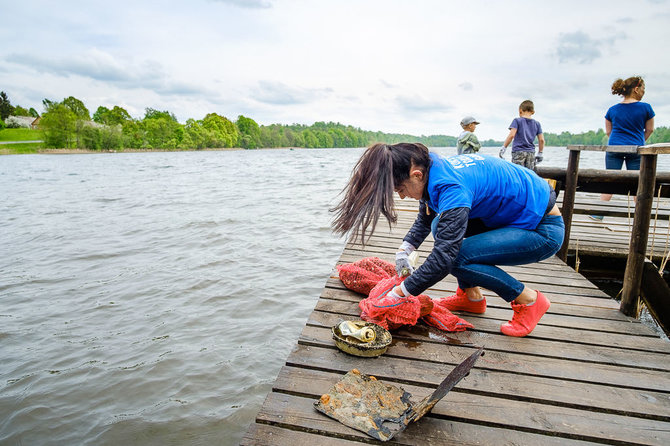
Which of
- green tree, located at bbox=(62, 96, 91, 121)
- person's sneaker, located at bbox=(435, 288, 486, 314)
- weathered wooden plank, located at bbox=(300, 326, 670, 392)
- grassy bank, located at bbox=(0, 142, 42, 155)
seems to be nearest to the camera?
weathered wooden plank, located at bbox=(300, 326, 670, 392)

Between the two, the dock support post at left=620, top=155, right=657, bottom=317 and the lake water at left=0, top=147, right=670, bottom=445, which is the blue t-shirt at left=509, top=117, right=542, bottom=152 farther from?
the dock support post at left=620, top=155, right=657, bottom=317

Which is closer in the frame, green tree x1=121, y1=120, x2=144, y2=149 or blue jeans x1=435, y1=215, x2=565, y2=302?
blue jeans x1=435, y1=215, x2=565, y2=302

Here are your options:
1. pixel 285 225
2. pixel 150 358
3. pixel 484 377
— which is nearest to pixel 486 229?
pixel 484 377

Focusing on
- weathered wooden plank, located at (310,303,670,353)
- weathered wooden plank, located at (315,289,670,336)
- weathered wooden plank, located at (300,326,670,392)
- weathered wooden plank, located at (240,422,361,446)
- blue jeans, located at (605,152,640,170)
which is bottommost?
weathered wooden plank, located at (240,422,361,446)

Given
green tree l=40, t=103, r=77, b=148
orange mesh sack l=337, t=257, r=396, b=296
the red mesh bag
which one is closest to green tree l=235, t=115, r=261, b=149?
green tree l=40, t=103, r=77, b=148

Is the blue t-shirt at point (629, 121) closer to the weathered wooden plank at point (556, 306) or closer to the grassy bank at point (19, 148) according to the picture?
the weathered wooden plank at point (556, 306)

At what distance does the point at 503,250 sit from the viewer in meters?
2.48

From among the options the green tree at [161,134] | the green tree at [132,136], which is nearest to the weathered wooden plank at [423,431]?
the green tree at [132,136]

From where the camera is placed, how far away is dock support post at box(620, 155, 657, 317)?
2.79 m

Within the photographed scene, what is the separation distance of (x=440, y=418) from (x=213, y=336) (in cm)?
295

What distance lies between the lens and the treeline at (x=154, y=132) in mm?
60094

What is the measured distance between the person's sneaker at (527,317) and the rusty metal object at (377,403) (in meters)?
0.91

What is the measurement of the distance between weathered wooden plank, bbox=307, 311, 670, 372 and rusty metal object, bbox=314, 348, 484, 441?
62 cm

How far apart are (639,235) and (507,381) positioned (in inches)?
69.1
